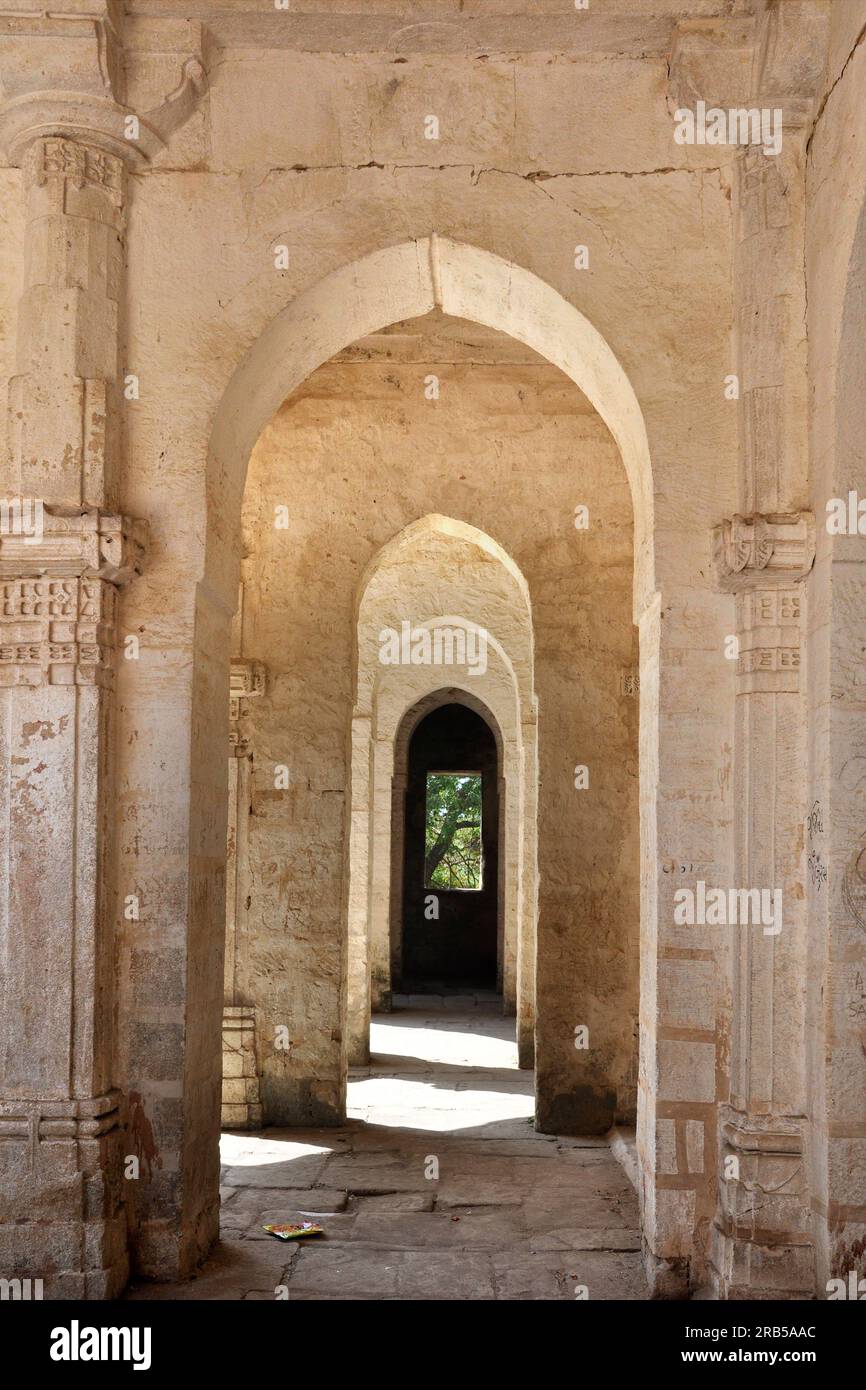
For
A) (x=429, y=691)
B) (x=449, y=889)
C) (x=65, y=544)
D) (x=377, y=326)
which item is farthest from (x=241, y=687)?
(x=449, y=889)

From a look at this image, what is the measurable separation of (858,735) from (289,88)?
3245 millimetres

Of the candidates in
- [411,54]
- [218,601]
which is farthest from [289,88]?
[218,601]

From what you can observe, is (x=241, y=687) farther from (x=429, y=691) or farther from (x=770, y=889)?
(x=429, y=691)

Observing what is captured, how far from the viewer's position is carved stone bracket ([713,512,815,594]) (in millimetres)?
4480

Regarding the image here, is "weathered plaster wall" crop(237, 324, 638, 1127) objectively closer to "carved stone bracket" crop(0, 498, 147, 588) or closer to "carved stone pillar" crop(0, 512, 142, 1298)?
"carved stone pillar" crop(0, 512, 142, 1298)

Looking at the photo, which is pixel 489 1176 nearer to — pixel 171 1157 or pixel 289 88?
pixel 171 1157

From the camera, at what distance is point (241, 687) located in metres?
7.94

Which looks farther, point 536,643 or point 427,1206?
point 536,643

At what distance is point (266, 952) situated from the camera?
7.91 metres

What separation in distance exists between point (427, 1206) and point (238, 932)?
7.82ft

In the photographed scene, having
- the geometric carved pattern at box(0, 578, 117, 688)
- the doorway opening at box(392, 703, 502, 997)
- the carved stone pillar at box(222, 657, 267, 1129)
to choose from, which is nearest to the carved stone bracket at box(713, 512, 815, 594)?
the geometric carved pattern at box(0, 578, 117, 688)

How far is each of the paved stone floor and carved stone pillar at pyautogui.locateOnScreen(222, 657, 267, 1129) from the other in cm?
24

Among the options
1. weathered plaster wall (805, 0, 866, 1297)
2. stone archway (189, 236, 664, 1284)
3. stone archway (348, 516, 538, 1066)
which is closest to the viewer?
weathered plaster wall (805, 0, 866, 1297)

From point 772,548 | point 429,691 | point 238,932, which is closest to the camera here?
point 772,548
